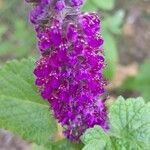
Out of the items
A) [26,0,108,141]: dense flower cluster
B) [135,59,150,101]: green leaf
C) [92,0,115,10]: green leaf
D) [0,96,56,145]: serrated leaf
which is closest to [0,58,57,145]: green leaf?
[0,96,56,145]: serrated leaf

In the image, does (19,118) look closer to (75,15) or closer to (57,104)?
(57,104)

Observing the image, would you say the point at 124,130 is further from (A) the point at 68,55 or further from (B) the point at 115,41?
(B) the point at 115,41

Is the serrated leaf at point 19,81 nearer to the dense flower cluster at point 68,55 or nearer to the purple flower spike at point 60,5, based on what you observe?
the dense flower cluster at point 68,55

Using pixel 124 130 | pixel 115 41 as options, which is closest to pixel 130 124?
pixel 124 130

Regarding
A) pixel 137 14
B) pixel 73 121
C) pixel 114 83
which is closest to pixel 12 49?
pixel 114 83

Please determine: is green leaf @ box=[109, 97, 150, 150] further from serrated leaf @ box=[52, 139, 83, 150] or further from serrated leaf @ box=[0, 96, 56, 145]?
serrated leaf @ box=[0, 96, 56, 145]

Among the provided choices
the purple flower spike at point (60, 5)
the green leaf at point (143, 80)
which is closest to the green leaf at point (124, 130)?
the purple flower spike at point (60, 5)
